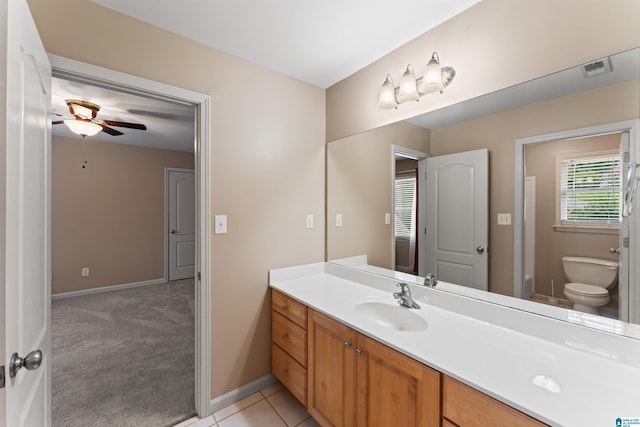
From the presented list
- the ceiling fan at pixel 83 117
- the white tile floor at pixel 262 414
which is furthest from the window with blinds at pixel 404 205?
the ceiling fan at pixel 83 117

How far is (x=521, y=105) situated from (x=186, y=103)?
187 centimetres

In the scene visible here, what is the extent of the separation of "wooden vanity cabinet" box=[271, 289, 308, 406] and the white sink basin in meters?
0.38

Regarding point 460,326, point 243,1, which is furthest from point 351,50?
point 460,326

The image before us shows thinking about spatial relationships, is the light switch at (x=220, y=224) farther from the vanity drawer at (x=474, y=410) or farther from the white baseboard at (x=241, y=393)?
the vanity drawer at (x=474, y=410)

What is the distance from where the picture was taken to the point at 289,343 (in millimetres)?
1786

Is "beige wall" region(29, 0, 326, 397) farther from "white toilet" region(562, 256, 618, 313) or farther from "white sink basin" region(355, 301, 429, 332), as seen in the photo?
"white toilet" region(562, 256, 618, 313)

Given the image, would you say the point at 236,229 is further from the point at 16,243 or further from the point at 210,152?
the point at 16,243

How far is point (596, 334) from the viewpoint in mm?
1022

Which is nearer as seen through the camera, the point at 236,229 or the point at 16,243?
the point at 16,243

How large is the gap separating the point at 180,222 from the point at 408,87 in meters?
4.70

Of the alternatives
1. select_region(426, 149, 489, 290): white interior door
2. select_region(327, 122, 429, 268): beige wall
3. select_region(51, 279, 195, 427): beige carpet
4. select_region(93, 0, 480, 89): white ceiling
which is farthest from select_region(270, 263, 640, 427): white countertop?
select_region(93, 0, 480, 89): white ceiling

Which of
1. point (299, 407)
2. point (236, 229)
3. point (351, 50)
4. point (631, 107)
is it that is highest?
point (351, 50)

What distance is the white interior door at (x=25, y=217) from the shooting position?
73cm

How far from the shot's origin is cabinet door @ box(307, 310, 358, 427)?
1.31 metres
